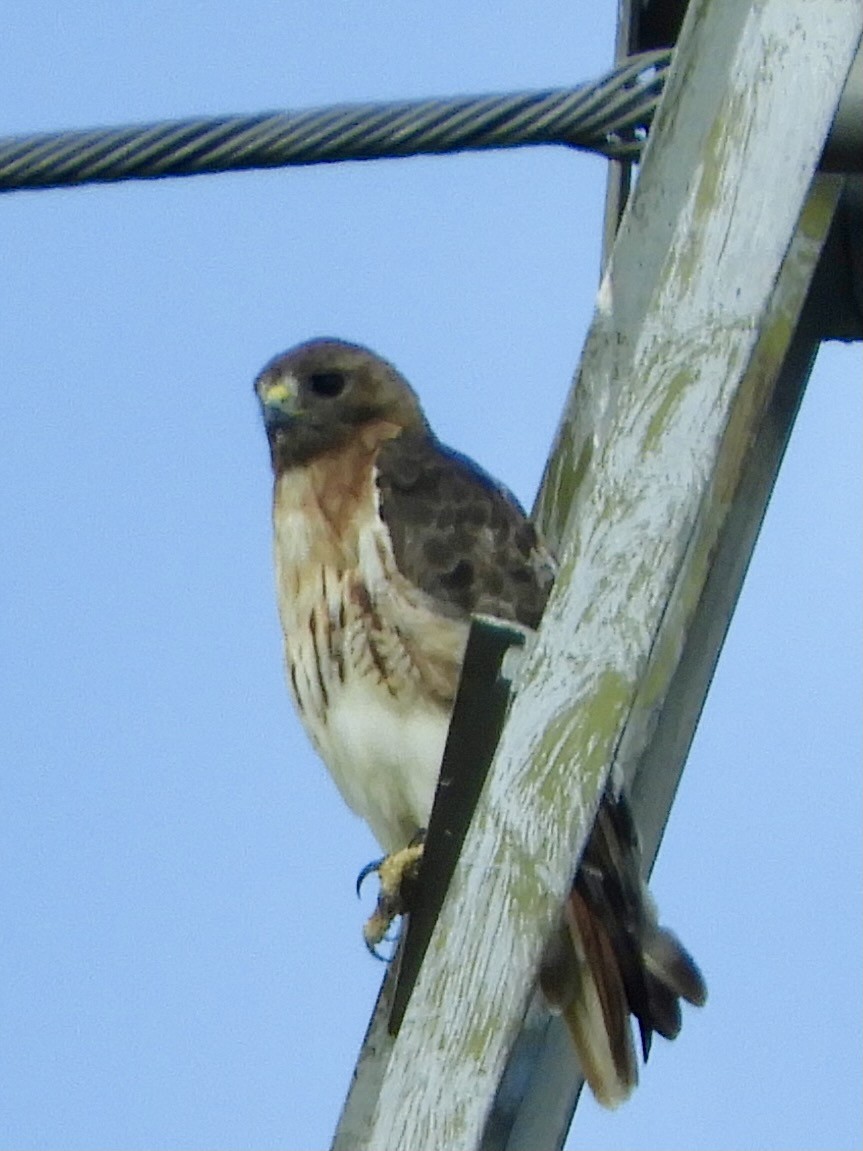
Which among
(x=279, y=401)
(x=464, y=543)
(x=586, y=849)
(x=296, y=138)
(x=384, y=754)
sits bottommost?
(x=586, y=849)

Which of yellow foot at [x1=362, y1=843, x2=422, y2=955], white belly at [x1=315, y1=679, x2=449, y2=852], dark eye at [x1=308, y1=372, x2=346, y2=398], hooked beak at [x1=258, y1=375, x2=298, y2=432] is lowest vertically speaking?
yellow foot at [x1=362, y1=843, x2=422, y2=955]

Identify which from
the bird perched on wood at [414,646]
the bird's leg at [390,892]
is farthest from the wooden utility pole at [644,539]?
the bird's leg at [390,892]

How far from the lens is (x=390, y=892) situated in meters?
3.31

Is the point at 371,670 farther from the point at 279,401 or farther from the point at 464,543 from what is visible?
the point at 279,401

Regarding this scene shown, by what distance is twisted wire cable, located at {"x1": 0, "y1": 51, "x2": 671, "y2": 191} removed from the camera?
9.53ft

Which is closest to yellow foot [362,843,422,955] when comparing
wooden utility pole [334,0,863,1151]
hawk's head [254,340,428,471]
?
wooden utility pole [334,0,863,1151]

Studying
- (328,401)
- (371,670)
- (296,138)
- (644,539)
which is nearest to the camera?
(644,539)

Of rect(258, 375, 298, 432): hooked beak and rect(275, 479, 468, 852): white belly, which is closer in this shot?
rect(275, 479, 468, 852): white belly

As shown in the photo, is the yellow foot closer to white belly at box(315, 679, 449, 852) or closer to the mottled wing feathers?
white belly at box(315, 679, 449, 852)

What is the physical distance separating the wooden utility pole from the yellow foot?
0.80 m

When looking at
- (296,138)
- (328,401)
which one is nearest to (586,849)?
(296,138)

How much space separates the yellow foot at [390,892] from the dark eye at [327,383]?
1254mm

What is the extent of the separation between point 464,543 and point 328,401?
0.82 metres

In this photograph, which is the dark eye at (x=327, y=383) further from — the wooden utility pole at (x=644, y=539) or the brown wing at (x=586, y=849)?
the wooden utility pole at (x=644, y=539)
